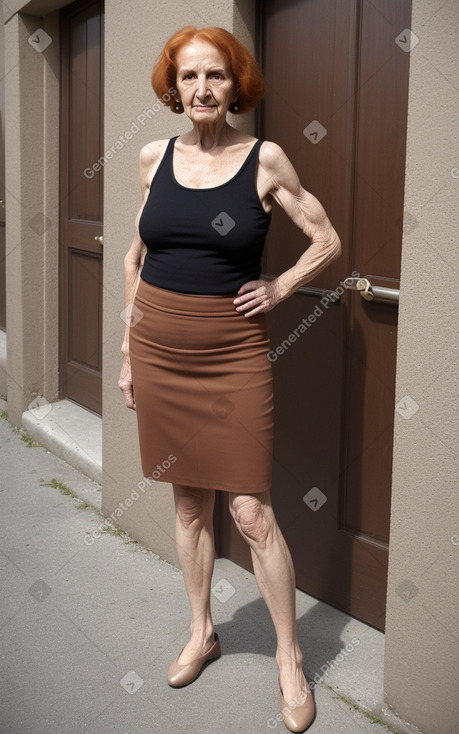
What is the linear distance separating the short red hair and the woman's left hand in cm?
57

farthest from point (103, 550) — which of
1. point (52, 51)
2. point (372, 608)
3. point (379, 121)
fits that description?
point (52, 51)

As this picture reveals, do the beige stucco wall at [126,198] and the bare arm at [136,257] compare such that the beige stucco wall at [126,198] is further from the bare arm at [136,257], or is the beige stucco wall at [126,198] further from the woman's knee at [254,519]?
the woman's knee at [254,519]

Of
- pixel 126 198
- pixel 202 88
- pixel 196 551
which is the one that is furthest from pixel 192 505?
pixel 126 198

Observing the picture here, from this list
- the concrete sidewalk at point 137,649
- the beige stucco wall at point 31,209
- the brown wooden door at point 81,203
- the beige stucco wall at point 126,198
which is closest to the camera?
the concrete sidewalk at point 137,649

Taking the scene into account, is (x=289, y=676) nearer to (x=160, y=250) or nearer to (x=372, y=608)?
(x=372, y=608)

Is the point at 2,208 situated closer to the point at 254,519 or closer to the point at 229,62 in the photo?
the point at 229,62

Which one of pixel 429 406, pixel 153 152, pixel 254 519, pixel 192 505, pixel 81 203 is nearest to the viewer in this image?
pixel 429 406

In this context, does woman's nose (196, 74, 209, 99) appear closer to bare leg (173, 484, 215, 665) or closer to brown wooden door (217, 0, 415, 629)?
brown wooden door (217, 0, 415, 629)

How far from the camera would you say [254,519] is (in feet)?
9.55

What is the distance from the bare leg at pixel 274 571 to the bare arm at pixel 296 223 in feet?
1.95

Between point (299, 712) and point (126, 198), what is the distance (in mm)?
2324

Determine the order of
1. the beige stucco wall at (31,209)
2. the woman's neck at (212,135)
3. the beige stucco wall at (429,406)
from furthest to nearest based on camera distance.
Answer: the beige stucco wall at (31,209) < the woman's neck at (212,135) < the beige stucco wall at (429,406)

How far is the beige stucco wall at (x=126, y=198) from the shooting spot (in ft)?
13.1

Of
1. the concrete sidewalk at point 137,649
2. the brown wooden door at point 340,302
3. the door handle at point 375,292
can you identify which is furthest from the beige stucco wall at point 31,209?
the door handle at point 375,292
